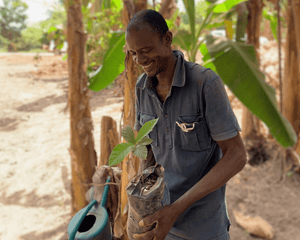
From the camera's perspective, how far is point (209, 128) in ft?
2.73

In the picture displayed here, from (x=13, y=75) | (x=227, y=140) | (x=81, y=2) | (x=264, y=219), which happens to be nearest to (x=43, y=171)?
(x=81, y=2)

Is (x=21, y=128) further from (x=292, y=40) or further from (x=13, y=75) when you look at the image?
(x=292, y=40)

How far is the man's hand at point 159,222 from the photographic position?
2.35 feet

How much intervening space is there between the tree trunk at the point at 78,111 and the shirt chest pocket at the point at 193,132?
164cm

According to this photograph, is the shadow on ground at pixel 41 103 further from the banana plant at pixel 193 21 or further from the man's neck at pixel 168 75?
the man's neck at pixel 168 75

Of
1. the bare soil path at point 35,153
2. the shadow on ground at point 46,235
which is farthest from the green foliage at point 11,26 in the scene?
the shadow on ground at point 46,235

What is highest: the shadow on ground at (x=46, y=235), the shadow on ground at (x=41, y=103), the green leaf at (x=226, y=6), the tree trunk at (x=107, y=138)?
the green leaf at (x=226, y=6)

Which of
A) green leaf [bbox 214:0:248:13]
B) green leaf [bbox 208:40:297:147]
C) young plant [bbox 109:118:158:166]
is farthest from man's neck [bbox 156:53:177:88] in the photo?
green leaf [bbox 214:0:248:13]

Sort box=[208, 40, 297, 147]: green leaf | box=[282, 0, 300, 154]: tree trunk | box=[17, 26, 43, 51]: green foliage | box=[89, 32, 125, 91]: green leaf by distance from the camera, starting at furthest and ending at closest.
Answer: box=[17, 26, 43, 51]: green foliage < box=[282, 0, 300, 154]: tree trunk < box=[89, 32, 125, 91]: green leaf < box=[208, 40, 297, 147]: green leaf

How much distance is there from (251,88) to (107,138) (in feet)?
4.16

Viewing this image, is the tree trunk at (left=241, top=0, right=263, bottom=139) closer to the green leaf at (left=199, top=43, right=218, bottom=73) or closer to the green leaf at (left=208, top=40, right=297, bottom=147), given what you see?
the green leaf at (left=199, top=43, right=218, bottom=73)

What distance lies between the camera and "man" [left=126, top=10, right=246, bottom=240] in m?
0.79

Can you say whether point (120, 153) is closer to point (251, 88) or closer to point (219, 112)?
point (219, 112)

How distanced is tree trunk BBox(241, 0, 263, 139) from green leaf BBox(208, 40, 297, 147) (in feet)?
6.23
